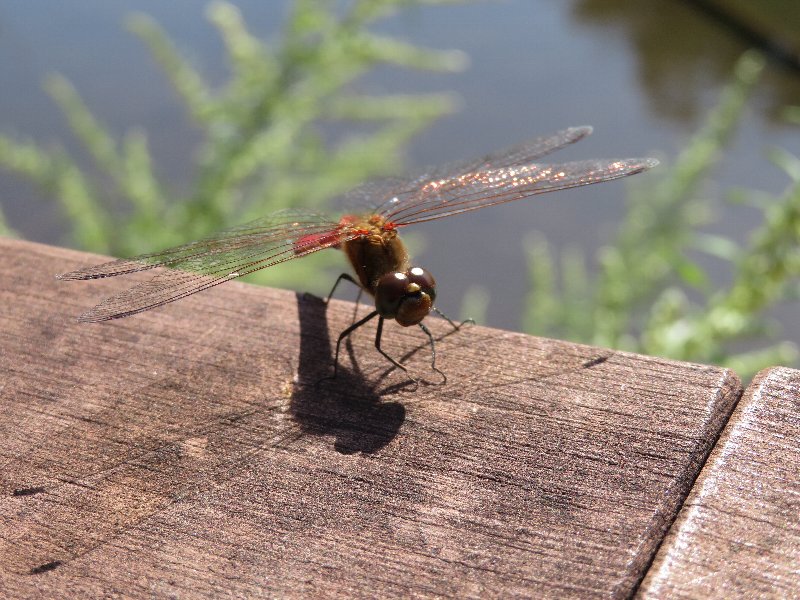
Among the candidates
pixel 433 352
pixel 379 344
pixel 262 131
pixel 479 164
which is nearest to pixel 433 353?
pixel 433 352

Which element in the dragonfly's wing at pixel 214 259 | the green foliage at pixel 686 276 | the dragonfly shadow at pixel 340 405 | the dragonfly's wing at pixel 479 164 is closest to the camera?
the dragonfly shadow at pixel 340 405

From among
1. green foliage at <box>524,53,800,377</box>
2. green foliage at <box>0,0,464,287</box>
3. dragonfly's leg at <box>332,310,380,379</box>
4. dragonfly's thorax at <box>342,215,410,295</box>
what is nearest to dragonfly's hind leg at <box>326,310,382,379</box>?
dragonfly's leg at <box>332,310,380,379</box>

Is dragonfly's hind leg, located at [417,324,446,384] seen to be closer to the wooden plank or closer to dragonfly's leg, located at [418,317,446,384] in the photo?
dragonfly's leg, located at [418,317,446,384]

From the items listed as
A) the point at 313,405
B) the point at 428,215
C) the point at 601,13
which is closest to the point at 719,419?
the point at 313,405

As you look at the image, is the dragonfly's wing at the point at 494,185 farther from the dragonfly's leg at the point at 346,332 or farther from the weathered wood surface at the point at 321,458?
the weathered wood surface at the point at 321,458

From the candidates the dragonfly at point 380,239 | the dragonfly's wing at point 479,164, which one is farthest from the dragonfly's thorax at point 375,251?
the dragonfly's wing at point 479,164

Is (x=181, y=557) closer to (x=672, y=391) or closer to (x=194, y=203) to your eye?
(x=672, y=391)
